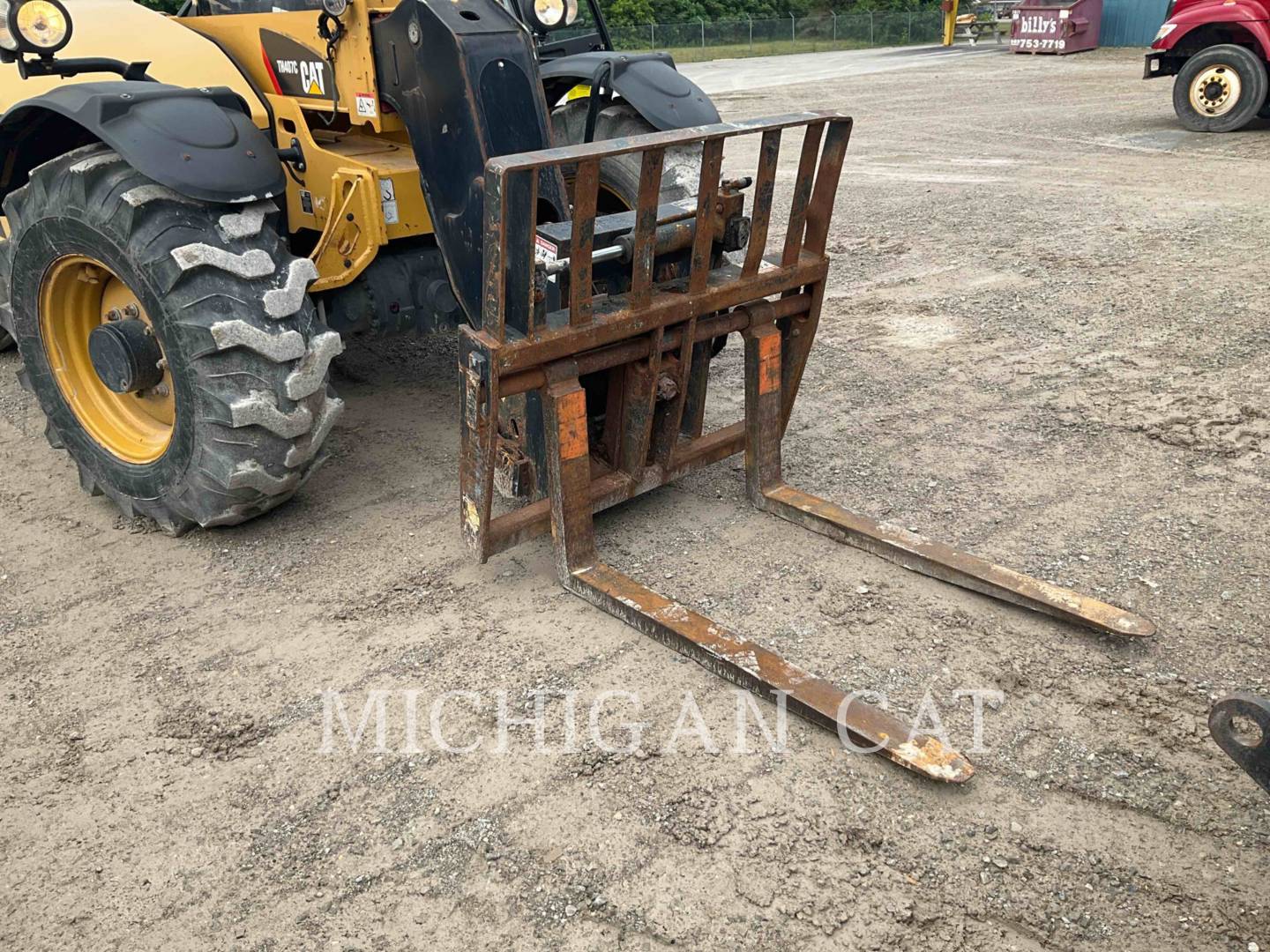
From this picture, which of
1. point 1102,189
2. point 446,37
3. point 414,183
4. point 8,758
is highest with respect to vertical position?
point 446,37

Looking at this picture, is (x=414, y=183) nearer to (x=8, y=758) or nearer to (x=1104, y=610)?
(x=8, y=758)

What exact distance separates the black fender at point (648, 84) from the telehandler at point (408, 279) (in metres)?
0.47

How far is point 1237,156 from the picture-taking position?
1030 centimetres

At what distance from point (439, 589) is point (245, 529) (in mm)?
961

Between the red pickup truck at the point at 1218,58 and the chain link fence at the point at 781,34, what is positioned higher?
the chain link fence at the point at 781,34

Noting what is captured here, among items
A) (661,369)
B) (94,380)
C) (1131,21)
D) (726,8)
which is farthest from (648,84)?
(726,8)

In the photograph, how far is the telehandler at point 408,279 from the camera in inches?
129

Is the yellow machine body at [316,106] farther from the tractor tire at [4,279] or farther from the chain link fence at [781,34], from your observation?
the chain link fence at [781,34]

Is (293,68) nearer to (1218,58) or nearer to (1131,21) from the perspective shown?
(1218,58)

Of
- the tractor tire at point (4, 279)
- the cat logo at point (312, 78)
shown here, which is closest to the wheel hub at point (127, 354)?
the tractor tire at point (4, 279)

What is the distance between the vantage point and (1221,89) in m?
11.5

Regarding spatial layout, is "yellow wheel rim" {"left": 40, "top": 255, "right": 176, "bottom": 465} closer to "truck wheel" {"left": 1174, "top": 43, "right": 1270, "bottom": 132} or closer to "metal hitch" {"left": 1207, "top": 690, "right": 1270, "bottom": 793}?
"metal hitch" {"left": 1207, "top": 690, "right": 1270, "bottom": 793}

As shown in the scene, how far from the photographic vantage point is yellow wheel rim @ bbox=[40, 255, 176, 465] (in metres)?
4.10

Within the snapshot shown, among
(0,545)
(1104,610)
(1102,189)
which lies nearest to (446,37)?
(0,545)
